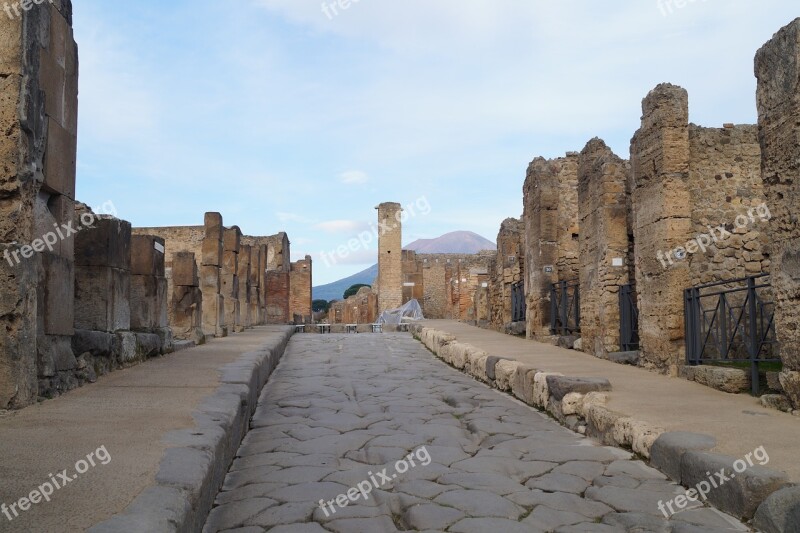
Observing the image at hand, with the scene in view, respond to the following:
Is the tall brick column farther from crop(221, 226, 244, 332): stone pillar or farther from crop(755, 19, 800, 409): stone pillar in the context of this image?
crop(755, 19, 800, 409): stone pillar

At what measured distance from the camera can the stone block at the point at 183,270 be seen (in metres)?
13.2

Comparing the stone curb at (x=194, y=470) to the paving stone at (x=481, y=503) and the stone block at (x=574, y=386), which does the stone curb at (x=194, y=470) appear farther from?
the stone block at (x=574, y=386)

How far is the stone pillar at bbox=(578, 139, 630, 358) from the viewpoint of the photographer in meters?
10.2

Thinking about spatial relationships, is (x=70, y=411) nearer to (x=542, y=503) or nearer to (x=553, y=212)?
(x=542, y=503)

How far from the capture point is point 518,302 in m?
17.1

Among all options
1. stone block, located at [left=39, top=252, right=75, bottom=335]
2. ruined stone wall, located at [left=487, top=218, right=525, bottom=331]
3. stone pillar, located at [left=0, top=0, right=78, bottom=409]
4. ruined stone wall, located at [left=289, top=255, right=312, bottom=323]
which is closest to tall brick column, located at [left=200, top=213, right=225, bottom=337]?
ruined stone wall, located at [left=487, top=218, right=525, bottom=331]

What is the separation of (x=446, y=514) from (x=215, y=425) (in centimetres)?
165

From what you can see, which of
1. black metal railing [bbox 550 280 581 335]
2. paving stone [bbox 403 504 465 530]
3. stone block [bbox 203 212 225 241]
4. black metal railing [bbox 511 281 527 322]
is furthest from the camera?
black metal railing [bbox 511 281 527 322]

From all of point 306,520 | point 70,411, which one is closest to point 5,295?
point 70,411

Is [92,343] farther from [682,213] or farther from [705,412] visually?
[682,213]

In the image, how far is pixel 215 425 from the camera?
4273mm

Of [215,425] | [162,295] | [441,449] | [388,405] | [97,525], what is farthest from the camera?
[162,295]

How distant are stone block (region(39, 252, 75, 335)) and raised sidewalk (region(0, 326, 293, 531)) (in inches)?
23.6

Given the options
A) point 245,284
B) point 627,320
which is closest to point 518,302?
point 627,320
